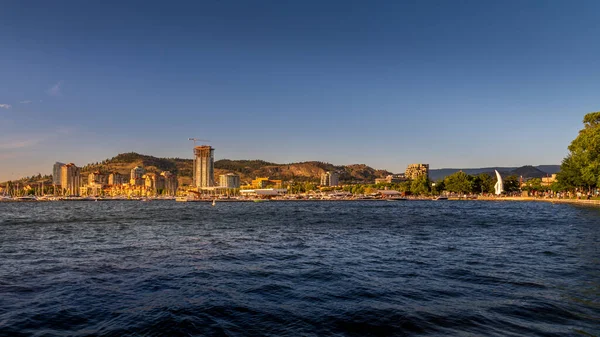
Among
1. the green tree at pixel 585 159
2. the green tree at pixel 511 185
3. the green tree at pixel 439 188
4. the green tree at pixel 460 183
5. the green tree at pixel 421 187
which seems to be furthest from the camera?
the green tree at pixel 421 187

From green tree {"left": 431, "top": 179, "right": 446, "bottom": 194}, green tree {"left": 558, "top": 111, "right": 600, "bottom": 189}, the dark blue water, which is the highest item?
green tree {"left": 558, "top": 111, "right": 600, "bottom": 189}

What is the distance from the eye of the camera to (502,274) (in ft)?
59.2

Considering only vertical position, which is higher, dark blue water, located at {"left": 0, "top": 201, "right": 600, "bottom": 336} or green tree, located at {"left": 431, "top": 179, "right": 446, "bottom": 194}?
green tree, located at {"left": 431, "top": 179, "right": 446, "bottom": 194}

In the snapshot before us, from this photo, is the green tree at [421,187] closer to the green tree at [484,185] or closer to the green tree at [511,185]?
the green tree at [484,185]

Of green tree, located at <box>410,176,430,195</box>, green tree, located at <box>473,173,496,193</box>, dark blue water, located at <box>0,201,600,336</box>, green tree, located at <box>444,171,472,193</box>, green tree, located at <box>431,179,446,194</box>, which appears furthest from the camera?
green tree, located at <box>410,176,430,195</box>

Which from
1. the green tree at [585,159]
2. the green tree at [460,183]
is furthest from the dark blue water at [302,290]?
the green tree at [460,183]

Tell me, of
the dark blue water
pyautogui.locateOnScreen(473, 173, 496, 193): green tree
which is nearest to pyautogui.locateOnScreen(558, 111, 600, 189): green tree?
the dark blue water

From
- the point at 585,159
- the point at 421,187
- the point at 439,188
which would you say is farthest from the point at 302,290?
the point at 421,187

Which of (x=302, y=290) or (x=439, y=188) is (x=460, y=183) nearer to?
(x=439, y=188)

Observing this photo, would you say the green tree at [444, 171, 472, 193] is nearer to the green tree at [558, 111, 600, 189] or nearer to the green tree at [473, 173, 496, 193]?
the green tree at [473, 173, 496, 193]

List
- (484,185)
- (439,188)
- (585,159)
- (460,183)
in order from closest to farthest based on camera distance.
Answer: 1. (585,159)
2. (460,183)
3. (484,185)
4. (439,188)

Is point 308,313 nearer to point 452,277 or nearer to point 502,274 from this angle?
point 452,277

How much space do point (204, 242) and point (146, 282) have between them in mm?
14360

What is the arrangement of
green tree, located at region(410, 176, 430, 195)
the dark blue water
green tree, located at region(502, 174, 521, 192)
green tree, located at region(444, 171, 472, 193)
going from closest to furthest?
the dark blue water
green tree, located at region(444, 171, 472, 193)
green tree, located at region(502, 174, 521, 192)
green tree, located at region(410, 176, 430, 195)
